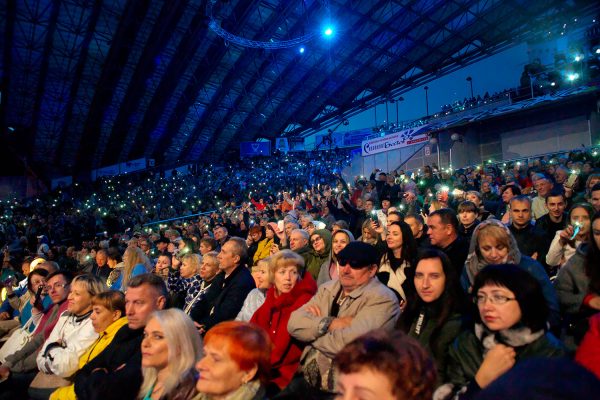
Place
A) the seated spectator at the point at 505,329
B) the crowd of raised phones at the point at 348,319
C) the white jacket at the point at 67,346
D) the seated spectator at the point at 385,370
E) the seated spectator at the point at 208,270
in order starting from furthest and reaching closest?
1. the seated spectator at the point at 208,270
2. the white jacket at the point at 67,346
3. the seated spectator at the point at 505,329
4. the crowd of raised phones at the point at 348,319
5. the seated spectator at the point at 385,370

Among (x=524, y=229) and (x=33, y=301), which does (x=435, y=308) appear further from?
(x=33, y=301)

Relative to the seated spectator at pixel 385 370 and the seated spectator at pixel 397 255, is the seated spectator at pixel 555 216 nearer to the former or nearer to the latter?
the seated spectator at pixel 397 255

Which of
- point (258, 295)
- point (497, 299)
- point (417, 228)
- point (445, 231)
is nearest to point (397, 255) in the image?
point (445, 231)

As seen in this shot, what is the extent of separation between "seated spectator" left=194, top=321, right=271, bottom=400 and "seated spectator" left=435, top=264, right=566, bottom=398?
2.96ft

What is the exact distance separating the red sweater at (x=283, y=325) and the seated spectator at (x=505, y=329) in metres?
1.25

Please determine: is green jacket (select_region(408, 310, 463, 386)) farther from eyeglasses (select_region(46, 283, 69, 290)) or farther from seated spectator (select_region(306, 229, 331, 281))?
eyeglasses (select_region(46, 283, 69, 290))

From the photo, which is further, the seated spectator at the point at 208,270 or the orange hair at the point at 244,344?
the seated spectator at the point at 208,270

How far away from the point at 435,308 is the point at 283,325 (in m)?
1.18

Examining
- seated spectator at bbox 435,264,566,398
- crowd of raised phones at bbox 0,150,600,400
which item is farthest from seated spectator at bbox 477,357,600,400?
seated spectator at bbox 435,264,566,398

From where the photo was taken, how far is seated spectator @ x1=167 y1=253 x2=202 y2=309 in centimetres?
487

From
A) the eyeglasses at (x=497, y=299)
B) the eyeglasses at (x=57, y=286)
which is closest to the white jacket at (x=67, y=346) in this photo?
the eyeglasses at (x=57, y=286)

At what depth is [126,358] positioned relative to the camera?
9.62ft

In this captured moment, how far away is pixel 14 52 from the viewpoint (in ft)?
61.1

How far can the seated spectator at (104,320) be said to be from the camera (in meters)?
3.24
